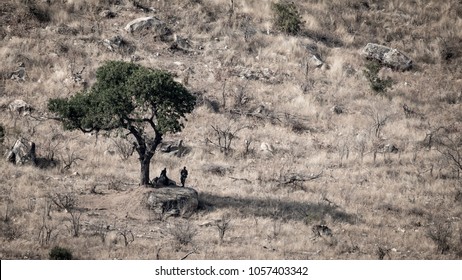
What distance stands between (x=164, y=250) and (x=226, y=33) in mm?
21444

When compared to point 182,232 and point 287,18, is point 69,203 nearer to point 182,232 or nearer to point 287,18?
point 182,232

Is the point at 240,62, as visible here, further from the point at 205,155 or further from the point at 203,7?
the point at 205,155

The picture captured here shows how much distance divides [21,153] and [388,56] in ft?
73.9

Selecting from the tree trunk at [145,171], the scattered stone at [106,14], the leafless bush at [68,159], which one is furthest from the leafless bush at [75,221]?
the scattered stone at [106,14]

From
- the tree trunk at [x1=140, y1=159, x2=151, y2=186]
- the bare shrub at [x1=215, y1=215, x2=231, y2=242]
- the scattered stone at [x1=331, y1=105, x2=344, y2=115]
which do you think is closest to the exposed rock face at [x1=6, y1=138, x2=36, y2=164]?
the tree trunk at [x1=140, y1=159, x2=151, y2=186]

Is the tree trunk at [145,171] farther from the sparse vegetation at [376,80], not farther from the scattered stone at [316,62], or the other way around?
the scattered stone at [316,62]

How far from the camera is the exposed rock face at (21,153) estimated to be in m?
24.2

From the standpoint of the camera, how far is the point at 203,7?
3897 cm

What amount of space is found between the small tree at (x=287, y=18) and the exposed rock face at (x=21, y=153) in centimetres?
→ 1888

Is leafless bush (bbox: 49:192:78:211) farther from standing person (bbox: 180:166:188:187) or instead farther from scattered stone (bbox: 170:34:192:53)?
scattered stone (bbox: 170:34:192:53)

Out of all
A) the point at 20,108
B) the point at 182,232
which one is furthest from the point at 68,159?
the point at 182,232

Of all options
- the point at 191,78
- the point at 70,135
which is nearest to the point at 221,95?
the point at 191,78

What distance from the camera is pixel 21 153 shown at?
79.8ft

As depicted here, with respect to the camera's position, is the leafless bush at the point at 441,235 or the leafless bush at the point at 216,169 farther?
the leafless bush at the point at 216,169
